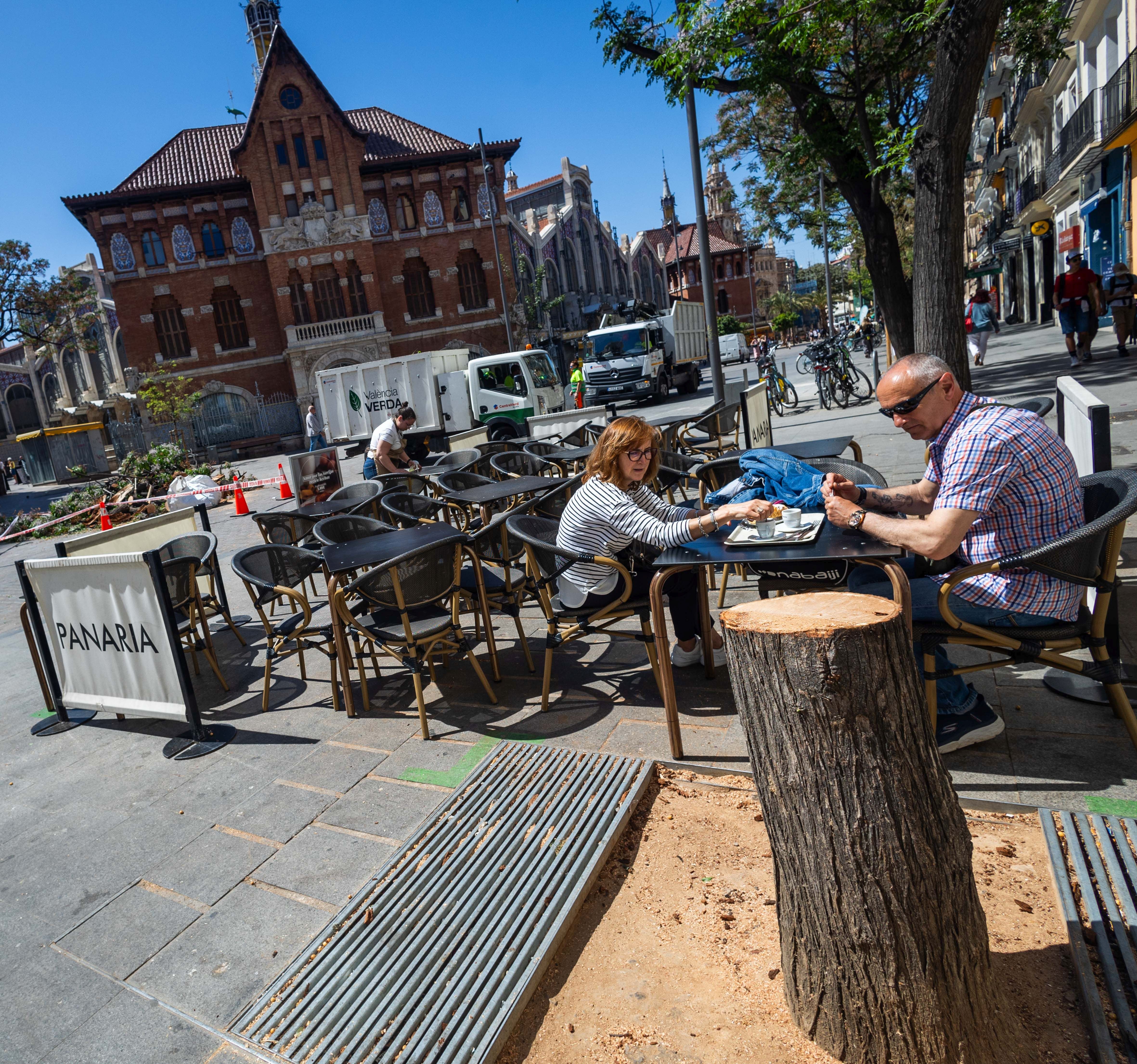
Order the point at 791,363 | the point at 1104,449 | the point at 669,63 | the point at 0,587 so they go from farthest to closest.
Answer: the point at 791,363
the point at 0,587
the point at 669,63
the point at 1104,449

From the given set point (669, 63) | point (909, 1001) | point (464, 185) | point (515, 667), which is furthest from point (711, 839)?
point (464, 185)

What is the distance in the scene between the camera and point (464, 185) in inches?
1508

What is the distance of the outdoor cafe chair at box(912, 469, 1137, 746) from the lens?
2.67 metres

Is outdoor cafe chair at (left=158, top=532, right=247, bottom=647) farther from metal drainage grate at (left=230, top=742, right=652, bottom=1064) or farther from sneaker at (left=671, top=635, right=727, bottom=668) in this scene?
sneaker at (left=671, top=635, right=727, bottom=668)

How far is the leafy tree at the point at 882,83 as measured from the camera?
5.49 meters

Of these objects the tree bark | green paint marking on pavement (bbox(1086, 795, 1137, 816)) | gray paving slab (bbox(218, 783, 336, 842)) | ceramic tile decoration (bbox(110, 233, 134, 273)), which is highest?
ceramic tile decoration (bbox(110, 233, 134, 273))

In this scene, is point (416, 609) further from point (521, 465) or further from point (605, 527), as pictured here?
point (521, 465)

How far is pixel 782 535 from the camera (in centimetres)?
312

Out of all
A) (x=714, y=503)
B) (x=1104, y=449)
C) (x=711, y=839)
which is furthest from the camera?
(x=714, y=503)

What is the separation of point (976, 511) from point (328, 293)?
38.3 meters

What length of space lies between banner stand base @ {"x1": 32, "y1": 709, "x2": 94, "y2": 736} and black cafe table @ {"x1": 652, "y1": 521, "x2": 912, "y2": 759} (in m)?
3.61

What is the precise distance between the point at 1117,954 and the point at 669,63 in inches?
346

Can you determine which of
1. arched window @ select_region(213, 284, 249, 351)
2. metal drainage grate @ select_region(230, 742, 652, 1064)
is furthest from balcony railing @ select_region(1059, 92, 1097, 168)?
arched window @ select_region(213, 284, 249, 351)

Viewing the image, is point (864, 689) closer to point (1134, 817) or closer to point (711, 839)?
point (711, 839)
